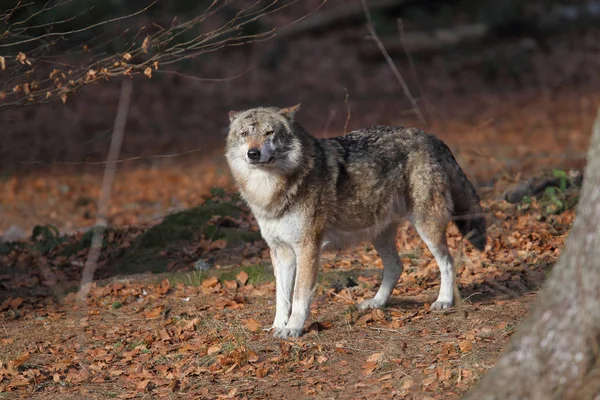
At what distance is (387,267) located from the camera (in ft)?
25.2

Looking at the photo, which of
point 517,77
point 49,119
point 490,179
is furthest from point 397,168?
point 517,77

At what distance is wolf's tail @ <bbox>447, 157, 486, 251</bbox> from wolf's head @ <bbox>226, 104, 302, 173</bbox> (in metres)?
1.61

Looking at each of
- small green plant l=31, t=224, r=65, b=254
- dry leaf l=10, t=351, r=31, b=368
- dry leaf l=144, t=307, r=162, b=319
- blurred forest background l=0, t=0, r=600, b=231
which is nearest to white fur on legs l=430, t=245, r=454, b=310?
dry leaf l=144, t=307, r=162, b=319

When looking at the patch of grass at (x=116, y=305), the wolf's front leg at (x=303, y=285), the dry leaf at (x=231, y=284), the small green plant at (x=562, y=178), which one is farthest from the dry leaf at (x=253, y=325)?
the small green plant at (x=562, y=178)

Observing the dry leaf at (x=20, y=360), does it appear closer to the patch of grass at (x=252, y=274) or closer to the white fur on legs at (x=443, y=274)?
the patch of grass at (x=252, y=274)

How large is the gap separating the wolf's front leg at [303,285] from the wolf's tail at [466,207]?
5.19 feet

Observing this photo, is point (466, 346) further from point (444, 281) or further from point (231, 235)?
point (231, 235)

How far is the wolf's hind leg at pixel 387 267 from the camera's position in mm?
7562

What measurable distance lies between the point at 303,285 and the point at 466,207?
195 cm

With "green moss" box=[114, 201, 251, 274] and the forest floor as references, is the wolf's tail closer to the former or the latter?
the forest floor

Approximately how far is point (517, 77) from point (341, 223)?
16903 mm

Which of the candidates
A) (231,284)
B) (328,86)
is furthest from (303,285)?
(328,86)

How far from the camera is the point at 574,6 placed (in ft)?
84.0

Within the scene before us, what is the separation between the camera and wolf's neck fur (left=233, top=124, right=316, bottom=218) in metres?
7.02
